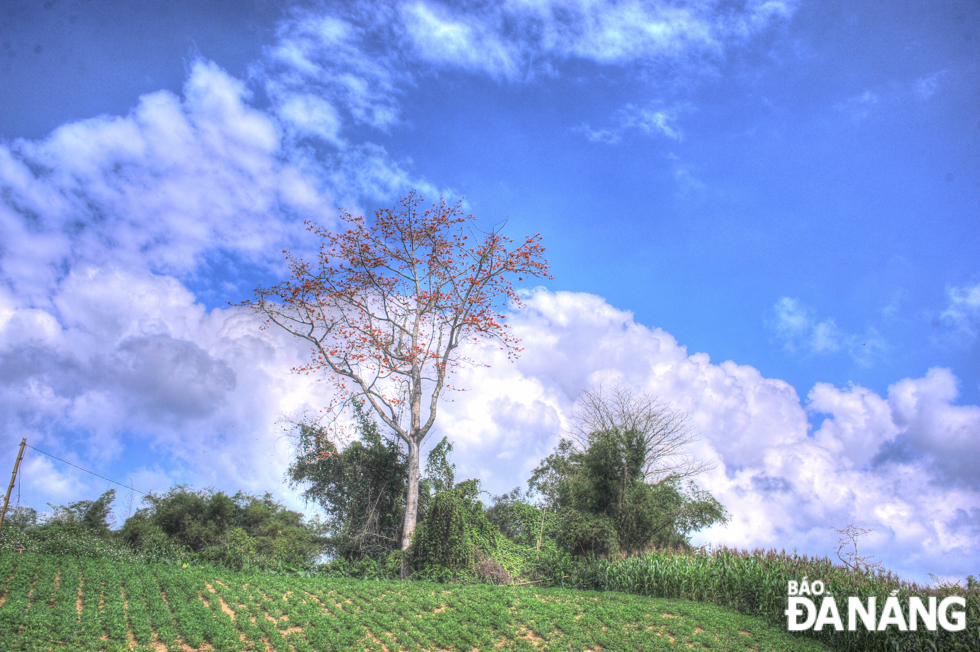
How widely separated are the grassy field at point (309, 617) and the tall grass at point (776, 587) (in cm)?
70

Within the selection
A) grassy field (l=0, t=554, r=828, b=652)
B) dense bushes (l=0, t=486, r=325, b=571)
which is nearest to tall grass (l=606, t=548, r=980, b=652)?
grassy field (l=0, t=554, r=828, b=652)

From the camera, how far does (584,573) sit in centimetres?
1457

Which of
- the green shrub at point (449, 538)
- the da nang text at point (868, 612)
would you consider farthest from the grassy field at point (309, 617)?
the green shrub at point (449, 538)

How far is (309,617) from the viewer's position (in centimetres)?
927

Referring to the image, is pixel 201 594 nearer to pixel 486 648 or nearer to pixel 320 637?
pixel 320 637

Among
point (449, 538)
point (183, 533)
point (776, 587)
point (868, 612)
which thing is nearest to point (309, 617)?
point (449, 538)

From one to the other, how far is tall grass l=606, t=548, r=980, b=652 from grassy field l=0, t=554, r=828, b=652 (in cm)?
70

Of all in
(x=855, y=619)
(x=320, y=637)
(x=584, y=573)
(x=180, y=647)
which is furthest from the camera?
(x=584, y=573)

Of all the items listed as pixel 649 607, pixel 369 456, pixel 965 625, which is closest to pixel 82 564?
pixel 369 456

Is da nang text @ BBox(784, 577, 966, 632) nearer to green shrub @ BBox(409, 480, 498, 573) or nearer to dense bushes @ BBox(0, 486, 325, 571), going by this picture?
green shrub @ BBox(409, 480, 498, 573)

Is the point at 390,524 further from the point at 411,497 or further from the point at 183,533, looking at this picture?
the point at 183,533

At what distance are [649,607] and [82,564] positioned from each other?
36.4ft

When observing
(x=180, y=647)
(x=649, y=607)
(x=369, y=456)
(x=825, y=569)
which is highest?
(x=369, y=456)

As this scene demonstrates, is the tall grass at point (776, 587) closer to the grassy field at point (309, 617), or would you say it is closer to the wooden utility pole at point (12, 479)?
the grassy field at point (309, 617)
